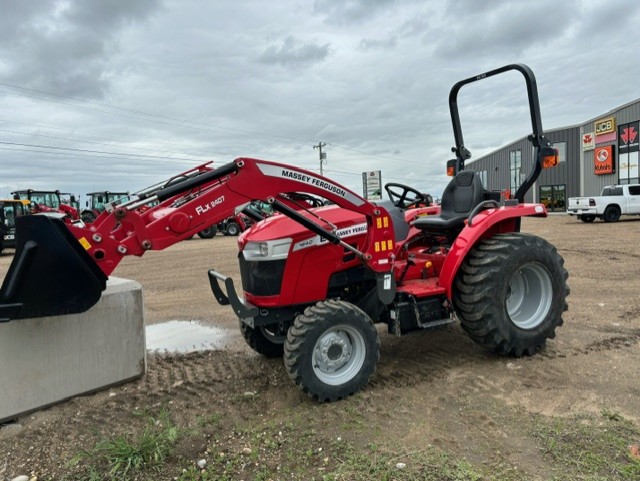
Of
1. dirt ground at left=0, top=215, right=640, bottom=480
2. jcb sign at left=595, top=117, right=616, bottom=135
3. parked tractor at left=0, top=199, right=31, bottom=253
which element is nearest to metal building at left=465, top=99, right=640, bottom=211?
jcb sign at left=595, top=117, right=616, bottom=135

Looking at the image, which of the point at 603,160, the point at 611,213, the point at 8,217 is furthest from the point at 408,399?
the point at 603,160

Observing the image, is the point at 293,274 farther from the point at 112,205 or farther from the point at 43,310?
the point at 43,310

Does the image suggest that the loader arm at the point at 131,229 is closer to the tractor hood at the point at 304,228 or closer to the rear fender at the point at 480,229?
the tractor hood at the point at 304,228

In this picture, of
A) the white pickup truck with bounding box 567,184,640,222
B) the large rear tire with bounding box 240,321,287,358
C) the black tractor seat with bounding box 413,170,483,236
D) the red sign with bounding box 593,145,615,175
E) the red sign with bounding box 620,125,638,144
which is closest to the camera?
the large rear tire with bounding box 240,321,287,358

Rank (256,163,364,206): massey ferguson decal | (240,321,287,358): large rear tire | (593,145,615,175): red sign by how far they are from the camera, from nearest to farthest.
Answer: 1. (256,163,364,206): massey ferguson decal
2. (240,321,287,358): large rear tire
3. (593,145,615,175): red sign

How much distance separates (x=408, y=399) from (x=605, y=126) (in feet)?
115

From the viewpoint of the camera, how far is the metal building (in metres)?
30.8

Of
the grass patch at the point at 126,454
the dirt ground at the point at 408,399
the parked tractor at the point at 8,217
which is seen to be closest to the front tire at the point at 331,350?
the dirt ground at the point at 408,399

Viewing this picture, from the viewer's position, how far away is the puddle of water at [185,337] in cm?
542

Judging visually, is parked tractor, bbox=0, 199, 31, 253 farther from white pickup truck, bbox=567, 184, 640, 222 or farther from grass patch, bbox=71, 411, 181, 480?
white pickup truck, bbox=567, 184, 640, 222

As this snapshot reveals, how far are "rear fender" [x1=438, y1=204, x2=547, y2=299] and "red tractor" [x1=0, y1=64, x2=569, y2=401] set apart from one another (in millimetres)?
14

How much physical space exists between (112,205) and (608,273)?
877cm

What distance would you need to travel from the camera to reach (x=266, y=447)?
10.5ft

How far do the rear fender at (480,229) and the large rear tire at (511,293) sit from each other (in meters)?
0.15
